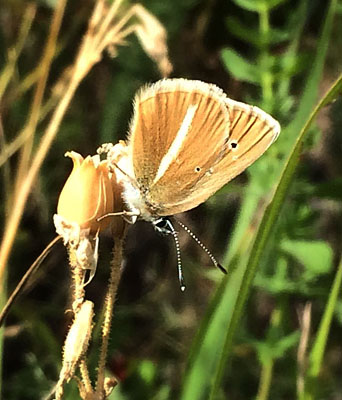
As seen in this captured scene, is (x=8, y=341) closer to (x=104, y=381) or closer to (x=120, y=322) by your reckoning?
(x=120, y=322)

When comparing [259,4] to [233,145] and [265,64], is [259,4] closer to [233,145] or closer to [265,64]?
[265,64]

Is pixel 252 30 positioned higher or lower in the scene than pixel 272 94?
higher

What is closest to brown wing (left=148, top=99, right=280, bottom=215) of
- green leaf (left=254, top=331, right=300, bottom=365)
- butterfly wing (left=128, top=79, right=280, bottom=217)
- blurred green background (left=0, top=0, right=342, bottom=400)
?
butterfly wing (left=128, top=79, right=280, bottom=217)

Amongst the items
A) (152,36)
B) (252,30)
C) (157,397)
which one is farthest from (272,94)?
(157,397)

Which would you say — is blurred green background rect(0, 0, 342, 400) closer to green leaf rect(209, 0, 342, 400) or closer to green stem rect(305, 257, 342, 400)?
green stem rect(305, 257, 342, 400)

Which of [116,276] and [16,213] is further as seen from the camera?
[16,213]

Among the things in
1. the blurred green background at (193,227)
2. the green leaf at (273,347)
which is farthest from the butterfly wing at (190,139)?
the green leaf at (273,347)

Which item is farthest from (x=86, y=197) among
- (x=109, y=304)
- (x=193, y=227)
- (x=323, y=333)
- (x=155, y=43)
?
(x=193, y=227)
